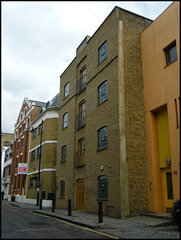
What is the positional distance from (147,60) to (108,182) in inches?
293

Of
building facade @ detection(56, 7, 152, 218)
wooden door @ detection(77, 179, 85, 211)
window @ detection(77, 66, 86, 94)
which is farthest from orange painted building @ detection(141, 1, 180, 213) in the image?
window @ detection(77, 66, 86, 94)

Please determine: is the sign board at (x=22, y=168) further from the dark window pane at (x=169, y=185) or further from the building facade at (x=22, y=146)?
the dark window pane at (x=169, y=185)

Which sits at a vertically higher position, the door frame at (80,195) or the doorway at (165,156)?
the doorway at (165,156)

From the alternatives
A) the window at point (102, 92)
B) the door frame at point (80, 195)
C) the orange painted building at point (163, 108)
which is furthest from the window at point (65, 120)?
the orange painted building at point (163, 108)

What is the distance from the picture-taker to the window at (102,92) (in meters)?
16.5

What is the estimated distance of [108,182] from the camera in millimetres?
14398

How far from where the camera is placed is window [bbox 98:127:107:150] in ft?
51.4

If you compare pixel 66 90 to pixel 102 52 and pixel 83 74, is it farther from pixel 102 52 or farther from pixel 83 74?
pixel 102 52

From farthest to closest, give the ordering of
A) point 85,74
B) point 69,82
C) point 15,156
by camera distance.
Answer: point 15,156
point 69,82
point 85,74

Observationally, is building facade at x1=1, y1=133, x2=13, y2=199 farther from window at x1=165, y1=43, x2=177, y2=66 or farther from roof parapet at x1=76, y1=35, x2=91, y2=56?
window at x1=165, y1=43, x2=177, y2=66

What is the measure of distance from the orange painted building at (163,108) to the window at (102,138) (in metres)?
2.58

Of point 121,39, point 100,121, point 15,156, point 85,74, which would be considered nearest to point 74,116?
point 85,74

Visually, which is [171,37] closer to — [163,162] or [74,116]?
[163,162]

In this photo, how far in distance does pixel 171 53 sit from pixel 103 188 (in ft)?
27.3
